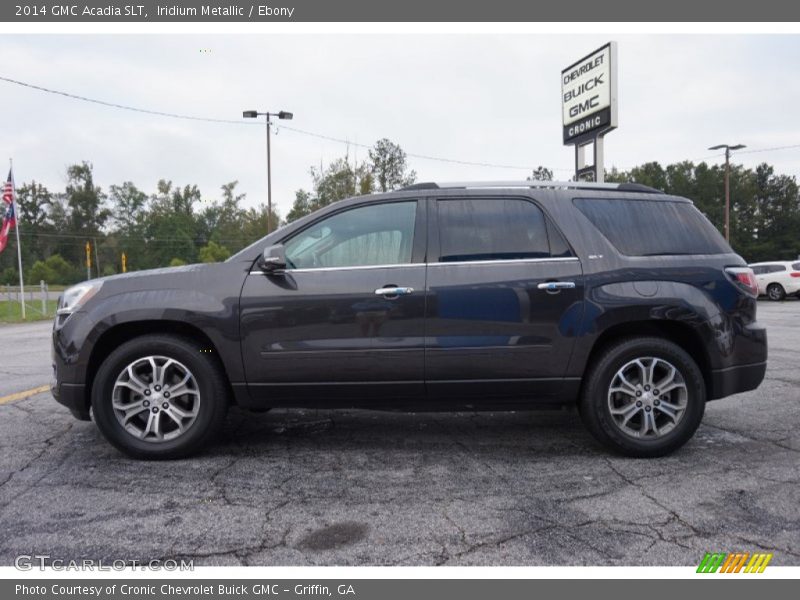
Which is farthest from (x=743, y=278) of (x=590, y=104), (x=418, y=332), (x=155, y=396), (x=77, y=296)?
(x=590, y=104)

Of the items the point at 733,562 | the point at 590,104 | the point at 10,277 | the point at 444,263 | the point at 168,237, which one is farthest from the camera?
the point at 168,237

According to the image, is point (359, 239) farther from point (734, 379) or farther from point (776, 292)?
point (776, 292)

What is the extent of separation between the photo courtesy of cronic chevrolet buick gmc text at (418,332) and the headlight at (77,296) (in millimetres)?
14

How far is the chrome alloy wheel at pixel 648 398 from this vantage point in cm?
374

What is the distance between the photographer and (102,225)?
86.8 metres

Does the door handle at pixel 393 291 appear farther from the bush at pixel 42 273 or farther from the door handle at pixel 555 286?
the bush at pixel 42 273

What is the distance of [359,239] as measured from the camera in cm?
387

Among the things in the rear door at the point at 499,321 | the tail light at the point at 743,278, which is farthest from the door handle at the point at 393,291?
the tail light at the point at 743,278

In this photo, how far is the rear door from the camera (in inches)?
146

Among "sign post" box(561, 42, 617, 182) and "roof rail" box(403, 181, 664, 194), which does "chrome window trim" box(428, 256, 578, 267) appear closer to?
"roof rail" box(403, 181, 664, 194)

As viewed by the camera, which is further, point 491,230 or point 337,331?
point 491,230

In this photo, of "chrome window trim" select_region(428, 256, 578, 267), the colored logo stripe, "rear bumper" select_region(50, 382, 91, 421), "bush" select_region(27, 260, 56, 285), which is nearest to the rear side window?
"chrome window trim" select_region(428, 256, 578, 267)

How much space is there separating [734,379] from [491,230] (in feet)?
6.13

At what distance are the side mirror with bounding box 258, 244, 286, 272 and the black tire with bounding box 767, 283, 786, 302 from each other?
2463cm
